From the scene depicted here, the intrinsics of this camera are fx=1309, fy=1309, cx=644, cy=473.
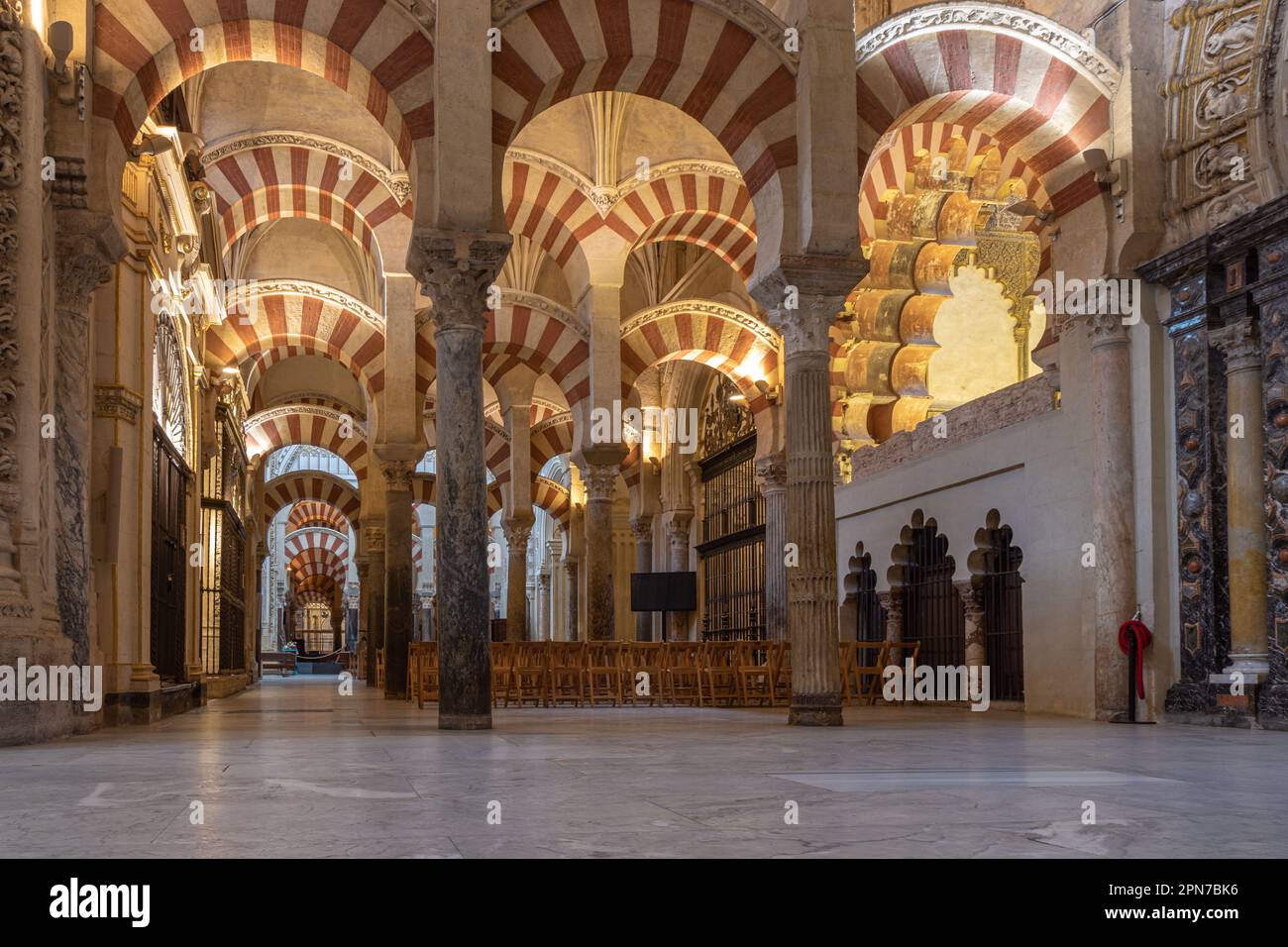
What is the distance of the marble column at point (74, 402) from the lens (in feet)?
29.0

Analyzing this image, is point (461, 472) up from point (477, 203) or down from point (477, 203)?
down

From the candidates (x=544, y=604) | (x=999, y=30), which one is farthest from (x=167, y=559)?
(x=544, y=604)

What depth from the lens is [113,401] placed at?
34.0 ft

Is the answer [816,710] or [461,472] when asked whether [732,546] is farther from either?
[461,472]

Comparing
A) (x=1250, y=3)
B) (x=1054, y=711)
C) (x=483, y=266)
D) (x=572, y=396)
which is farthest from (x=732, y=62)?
(x=572, y=396)

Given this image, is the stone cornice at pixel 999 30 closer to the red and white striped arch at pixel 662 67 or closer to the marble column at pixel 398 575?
the red and white striped arch at pixel 662 67

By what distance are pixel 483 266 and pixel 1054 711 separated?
22.1 ft

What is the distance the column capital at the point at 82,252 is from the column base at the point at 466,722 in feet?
12.7

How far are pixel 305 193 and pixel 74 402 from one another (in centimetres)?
666

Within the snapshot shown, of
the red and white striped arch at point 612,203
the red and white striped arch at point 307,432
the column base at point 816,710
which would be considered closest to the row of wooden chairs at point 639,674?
the column base at point 816,710

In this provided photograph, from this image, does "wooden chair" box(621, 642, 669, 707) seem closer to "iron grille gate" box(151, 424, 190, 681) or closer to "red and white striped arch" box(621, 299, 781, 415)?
"iron grille gate" box(151, 424, 190, 681)

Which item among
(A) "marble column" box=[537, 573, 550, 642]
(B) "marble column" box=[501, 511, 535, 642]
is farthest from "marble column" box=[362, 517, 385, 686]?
(A) "marble column" box=[537, 573, 550, 642]

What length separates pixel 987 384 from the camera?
17.5 meters

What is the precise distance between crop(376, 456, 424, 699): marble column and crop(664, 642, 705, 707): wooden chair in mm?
3862
